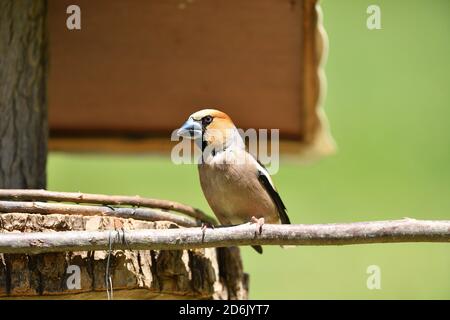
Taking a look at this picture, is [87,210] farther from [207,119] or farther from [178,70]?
[178,70]

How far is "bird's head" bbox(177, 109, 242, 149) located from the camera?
14.6 feet

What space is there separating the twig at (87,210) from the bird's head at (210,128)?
2.16 ft

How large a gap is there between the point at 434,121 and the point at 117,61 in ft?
10.5

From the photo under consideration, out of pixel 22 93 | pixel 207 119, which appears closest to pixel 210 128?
pixel 207 119

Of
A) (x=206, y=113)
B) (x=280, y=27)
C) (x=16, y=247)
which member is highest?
(x=280, y=27)

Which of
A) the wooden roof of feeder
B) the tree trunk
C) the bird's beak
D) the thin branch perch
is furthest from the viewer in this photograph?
the wooden roof of feeder

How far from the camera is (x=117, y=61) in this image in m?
5.31

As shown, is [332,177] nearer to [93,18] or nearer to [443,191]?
[443,191]

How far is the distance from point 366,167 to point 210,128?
3.12m

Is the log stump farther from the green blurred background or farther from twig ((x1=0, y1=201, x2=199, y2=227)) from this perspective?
the green blurred background

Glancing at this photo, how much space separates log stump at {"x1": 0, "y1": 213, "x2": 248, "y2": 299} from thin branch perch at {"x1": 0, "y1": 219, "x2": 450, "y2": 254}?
93 millimetres

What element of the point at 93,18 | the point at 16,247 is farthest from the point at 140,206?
the point at 93,18

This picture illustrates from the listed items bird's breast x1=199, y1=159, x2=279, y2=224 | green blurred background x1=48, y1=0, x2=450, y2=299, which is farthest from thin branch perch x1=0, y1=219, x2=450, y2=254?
green blurred background x1=48, y1=0, x2=450, y2=299

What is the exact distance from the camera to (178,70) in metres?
5.38
